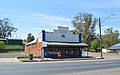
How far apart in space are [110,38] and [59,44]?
212 ft

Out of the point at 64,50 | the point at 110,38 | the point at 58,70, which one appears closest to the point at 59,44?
the point at 64,50

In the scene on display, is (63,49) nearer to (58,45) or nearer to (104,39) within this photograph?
(58,45)

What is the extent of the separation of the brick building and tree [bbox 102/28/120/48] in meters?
56.3

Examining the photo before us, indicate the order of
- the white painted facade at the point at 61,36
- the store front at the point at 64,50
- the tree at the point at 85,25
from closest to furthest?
1. the store front at the point at 64,50
2. the white painted facade at the point at 61,36
3. the tree at the point at 85,25

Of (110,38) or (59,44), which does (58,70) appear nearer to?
(59,44)

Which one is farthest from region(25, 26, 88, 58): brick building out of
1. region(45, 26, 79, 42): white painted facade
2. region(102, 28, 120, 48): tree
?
region(102, 28, 120, 48): tree

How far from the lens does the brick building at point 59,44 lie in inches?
2011

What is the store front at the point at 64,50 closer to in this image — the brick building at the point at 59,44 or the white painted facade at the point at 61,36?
the brick building at the point at 59,44

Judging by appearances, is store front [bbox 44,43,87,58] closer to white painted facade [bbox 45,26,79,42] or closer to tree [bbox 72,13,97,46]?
white painted facade [bbox 45,26,79,42]

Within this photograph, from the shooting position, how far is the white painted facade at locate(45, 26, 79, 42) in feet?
173

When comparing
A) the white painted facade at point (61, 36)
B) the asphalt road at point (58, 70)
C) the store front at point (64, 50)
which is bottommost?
the asphalt road at point (58, 70)

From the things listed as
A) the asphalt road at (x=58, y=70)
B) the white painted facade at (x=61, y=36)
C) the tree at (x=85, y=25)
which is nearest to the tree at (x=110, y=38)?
the tree at (x=85, y=25)

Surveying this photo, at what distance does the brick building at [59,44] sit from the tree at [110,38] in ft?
185

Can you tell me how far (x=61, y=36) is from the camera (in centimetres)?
5475
